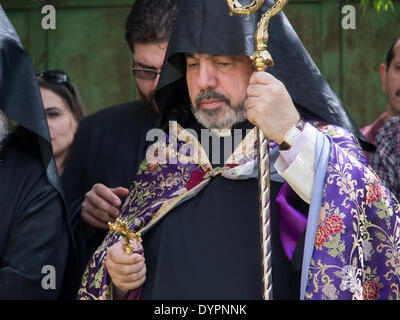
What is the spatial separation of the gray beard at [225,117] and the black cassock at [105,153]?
33.7 inches

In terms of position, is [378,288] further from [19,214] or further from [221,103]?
[19,214]

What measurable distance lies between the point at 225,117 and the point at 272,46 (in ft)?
1.26

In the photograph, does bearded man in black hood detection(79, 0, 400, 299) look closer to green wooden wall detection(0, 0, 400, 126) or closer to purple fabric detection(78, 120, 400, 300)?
purple fabric detection(78, 120, 400, 300)

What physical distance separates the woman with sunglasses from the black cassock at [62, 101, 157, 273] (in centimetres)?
70

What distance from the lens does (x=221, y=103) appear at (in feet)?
12.1

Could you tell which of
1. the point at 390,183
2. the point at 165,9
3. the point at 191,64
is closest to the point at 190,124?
the point at 191,64

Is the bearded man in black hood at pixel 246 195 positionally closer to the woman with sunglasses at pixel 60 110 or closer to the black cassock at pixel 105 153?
the black cassock at pixel 105 153

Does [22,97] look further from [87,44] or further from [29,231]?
[87,44]

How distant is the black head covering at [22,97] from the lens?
13.0ft

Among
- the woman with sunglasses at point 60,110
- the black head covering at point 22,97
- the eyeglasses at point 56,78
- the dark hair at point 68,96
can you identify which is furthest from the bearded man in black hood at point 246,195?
the eyeglasses at point 56,78

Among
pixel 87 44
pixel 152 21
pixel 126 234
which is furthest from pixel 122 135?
pixel 87 44

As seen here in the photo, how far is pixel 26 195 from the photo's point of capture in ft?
13.0

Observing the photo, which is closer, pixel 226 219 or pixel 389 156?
pixel 226 219
